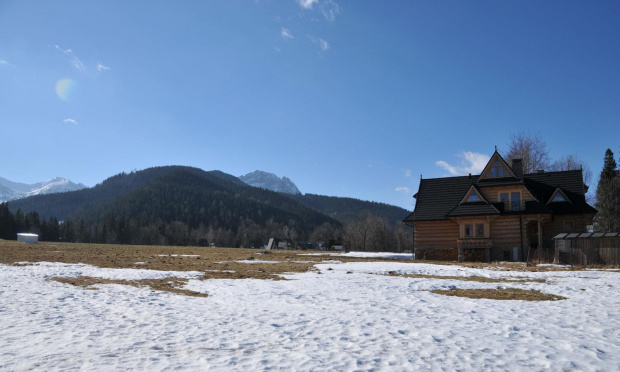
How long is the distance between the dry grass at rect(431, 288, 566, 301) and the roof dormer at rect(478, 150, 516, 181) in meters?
25.2

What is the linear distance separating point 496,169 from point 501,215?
178 inches

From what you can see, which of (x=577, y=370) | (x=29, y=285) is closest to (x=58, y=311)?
(x=29, y=285)

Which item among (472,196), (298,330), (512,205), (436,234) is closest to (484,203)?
(472,196)

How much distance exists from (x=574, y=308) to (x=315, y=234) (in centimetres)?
16256

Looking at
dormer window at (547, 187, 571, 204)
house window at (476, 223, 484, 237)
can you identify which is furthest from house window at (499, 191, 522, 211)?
dormer window at (547, 187, 571, 204)

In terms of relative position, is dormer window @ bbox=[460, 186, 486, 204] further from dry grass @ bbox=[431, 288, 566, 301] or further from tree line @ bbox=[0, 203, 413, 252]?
tree line @ bbox=[0, 203, 413, 252]

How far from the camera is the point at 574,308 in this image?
10914 mm

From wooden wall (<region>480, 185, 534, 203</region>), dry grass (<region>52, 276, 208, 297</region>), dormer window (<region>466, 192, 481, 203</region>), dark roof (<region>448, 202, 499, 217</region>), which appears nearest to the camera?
dry grass (<region>52, 276, 208, 297</region>)

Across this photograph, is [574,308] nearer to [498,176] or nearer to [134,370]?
[134,370]

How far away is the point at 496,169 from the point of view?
37688 millimetres

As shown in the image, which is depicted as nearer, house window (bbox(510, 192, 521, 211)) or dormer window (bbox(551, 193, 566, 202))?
house window (bbox(510, 192, 521, 211))

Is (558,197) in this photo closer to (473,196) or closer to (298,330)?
(473,196)

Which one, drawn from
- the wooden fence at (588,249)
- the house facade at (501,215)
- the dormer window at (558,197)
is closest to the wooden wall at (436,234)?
the house facade at (501,215)

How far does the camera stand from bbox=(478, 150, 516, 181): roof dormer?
37344mm
